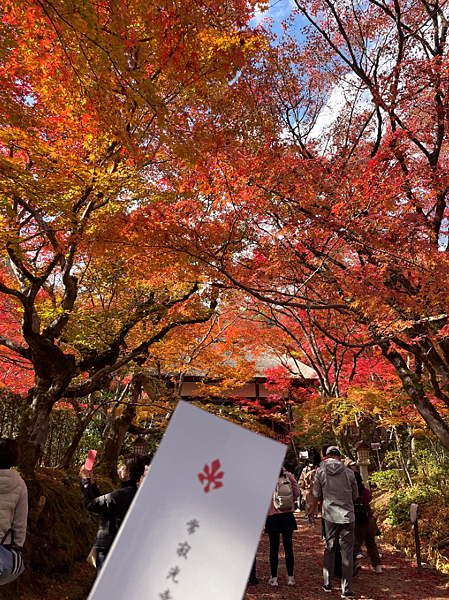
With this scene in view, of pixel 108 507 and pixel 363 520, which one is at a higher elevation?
pixel 108 507

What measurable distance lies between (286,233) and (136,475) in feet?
16.1

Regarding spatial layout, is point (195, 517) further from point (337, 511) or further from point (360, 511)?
point (360, 511)

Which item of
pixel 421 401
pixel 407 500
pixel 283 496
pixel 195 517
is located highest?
pixel 421 401

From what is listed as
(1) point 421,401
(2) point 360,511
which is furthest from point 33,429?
(1) point 421,401

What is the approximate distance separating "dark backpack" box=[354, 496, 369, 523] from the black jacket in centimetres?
388

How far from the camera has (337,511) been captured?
201 inches

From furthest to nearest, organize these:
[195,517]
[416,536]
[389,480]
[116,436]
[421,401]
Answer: [389,480] → [116,436] → [421,401] → [416,536] → [195,517]

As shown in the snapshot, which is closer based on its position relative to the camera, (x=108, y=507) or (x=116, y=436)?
(x=108, y=507)

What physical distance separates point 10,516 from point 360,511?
16.1 feet

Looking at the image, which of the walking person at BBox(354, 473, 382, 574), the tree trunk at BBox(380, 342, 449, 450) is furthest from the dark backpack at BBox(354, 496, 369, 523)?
the tree trunk at BBox(380, 342, 449, 450)

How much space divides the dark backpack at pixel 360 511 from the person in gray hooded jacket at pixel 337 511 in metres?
0.71

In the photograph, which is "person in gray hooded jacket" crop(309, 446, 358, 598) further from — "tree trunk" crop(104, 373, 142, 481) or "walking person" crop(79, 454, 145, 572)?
"tree trunk" crop(104, 373, 142, 481)

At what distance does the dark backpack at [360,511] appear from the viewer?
5996 mm

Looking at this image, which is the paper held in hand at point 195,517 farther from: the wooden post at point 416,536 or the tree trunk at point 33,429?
the wooden post at point 416,536
